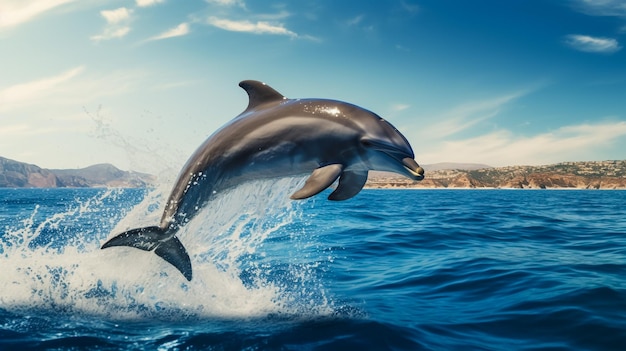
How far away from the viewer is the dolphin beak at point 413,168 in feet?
17.4

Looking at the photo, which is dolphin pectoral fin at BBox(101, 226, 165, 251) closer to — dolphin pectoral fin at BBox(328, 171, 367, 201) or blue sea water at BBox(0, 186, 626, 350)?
blue sea water at BBox(0, 186, 626, 350)

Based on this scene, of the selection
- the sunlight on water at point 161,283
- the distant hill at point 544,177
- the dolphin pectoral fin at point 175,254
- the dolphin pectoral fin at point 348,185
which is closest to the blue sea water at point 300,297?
the sunlight on water at point 161,283

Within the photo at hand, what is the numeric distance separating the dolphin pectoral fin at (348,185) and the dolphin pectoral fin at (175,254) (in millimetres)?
2380

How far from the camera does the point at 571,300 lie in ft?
23.4

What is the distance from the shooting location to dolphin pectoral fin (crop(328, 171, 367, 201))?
5.98 m

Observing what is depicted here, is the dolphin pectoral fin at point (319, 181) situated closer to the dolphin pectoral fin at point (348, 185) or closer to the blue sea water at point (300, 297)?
the dolphin pectoral fin at point (348, 185)

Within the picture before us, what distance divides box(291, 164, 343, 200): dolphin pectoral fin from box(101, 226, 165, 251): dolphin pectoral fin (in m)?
2.50

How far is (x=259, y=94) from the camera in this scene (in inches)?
260

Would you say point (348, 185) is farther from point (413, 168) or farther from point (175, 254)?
point (175, 254)

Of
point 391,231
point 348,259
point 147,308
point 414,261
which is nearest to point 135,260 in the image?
point 147,308

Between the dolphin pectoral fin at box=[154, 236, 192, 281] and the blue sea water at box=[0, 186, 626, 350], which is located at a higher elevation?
the dolphin pectoral fin at box=[154, 236, 192, 281]

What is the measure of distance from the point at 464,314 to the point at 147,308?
4.87 metres

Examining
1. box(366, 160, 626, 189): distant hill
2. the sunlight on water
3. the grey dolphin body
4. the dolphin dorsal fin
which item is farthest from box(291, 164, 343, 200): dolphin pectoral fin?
box(366, 160, 626, 189): distant hill

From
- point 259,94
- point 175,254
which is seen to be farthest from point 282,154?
point 175,254
